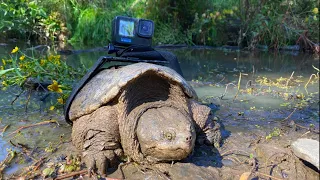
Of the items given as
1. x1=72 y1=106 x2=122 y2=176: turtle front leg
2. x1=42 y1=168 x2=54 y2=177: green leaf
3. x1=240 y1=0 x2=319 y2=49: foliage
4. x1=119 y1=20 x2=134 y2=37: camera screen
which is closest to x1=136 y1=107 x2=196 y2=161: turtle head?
x1=72 y1=106 x2=122 y2=176: turtle front leg

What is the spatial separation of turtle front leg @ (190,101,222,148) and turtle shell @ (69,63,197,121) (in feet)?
0.39

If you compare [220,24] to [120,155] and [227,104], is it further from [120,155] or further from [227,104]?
[120,155]

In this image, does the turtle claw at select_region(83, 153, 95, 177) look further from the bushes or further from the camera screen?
the bushes

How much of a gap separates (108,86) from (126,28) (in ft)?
2.78

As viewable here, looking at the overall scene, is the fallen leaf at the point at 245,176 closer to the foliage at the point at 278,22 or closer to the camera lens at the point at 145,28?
the camera lens at the point at 145,28

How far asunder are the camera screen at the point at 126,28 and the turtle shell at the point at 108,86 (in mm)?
478

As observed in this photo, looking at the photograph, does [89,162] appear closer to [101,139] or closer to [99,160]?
[99,160]

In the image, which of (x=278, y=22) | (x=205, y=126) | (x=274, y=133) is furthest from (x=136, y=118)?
(x=278, y=22)

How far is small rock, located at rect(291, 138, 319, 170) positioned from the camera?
1775 mm

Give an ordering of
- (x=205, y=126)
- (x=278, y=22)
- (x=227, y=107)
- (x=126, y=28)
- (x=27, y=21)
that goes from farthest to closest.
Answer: (x=27, y=21)
(x=278, y=22)
(x=227, y=107)
(x=126, y=28)
(x=205, y=126)

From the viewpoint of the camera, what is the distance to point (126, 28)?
A: 285cm

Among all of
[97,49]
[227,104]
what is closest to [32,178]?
[227,104]

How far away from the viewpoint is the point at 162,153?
197cm

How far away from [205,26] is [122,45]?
8337 mm
